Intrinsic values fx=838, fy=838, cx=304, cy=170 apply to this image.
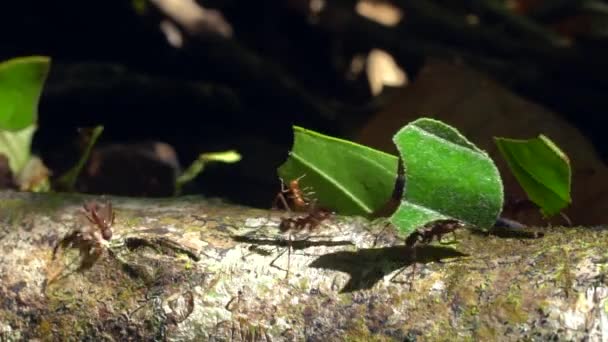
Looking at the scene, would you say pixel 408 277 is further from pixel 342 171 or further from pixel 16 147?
pixel 16 147

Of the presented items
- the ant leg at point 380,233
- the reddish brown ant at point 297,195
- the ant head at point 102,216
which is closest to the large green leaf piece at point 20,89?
the ant head at point 102,216

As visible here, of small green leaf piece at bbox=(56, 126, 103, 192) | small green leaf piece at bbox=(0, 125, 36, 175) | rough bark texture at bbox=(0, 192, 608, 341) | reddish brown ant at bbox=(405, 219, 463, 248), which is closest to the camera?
rough bark texture at bbox=(0, 192, 608, 341)

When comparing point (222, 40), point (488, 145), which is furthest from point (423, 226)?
point (222, 40)

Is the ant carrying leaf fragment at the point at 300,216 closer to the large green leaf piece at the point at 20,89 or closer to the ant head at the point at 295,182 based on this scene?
the ant head at the point at 295,182

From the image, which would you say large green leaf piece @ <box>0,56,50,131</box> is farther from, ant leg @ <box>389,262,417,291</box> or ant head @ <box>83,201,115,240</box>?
ant leg @ <box>389,262,417,291</box>

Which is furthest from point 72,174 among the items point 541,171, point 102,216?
point 541,171

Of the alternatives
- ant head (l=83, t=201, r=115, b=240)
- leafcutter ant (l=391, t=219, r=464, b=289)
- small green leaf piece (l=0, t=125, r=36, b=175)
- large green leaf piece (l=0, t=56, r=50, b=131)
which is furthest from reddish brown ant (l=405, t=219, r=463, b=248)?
small green leaf piece (l=0, t=125, r=36, b=175)
